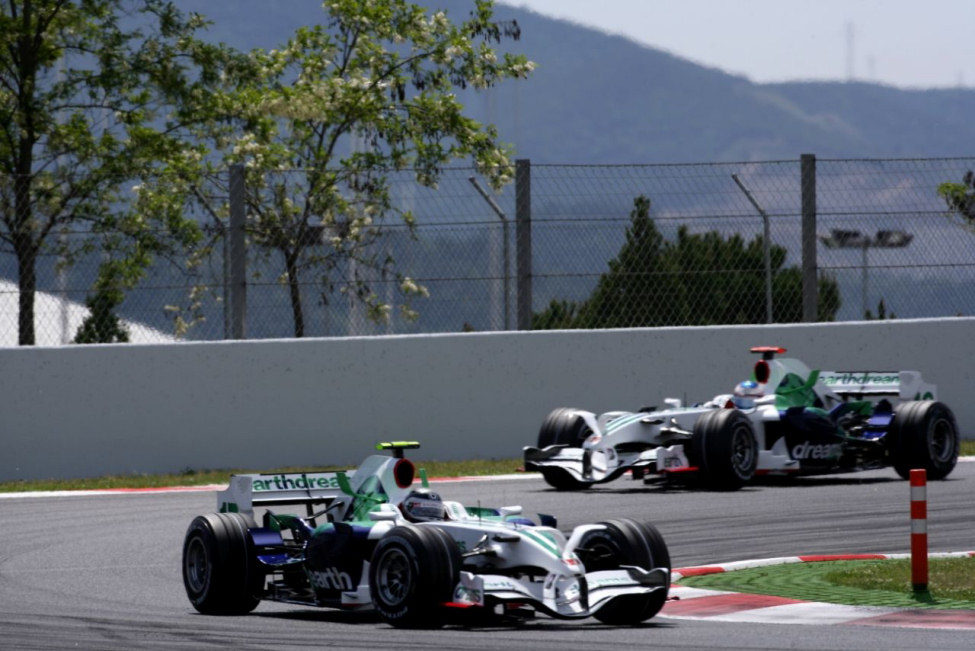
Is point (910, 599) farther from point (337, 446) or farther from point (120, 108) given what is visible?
point (120, 108)

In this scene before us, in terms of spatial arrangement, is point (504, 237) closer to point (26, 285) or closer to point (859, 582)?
point (26, 285)

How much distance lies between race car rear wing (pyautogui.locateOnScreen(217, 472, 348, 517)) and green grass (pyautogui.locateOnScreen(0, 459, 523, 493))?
700 centimetres

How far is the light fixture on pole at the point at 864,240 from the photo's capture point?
20.0 m

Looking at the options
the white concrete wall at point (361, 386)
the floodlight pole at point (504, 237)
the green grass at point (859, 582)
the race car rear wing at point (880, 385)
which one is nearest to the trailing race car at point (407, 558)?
the green grass at point (859, 582)

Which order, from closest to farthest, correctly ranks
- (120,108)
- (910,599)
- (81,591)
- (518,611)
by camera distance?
1. (518,611)
2. (910,599)
3. (81,591)
4. (120,108)

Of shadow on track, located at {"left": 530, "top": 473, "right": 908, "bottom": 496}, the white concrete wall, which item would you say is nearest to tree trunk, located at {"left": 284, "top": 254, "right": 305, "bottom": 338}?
the white concrete wall

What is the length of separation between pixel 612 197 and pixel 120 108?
375 inches

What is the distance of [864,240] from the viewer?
65.7 ft

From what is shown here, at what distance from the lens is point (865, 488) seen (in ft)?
53.4

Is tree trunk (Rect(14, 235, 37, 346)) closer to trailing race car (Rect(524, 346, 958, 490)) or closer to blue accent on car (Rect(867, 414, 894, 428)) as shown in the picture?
trailing race car (Rect(524, 346, 958, 490))

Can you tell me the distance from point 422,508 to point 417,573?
3.75 feet

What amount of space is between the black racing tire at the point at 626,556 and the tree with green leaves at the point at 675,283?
1055cm

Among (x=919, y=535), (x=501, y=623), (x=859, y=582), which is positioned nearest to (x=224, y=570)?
(x=501, y=623)

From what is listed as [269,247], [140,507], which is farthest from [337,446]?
[140,507]
